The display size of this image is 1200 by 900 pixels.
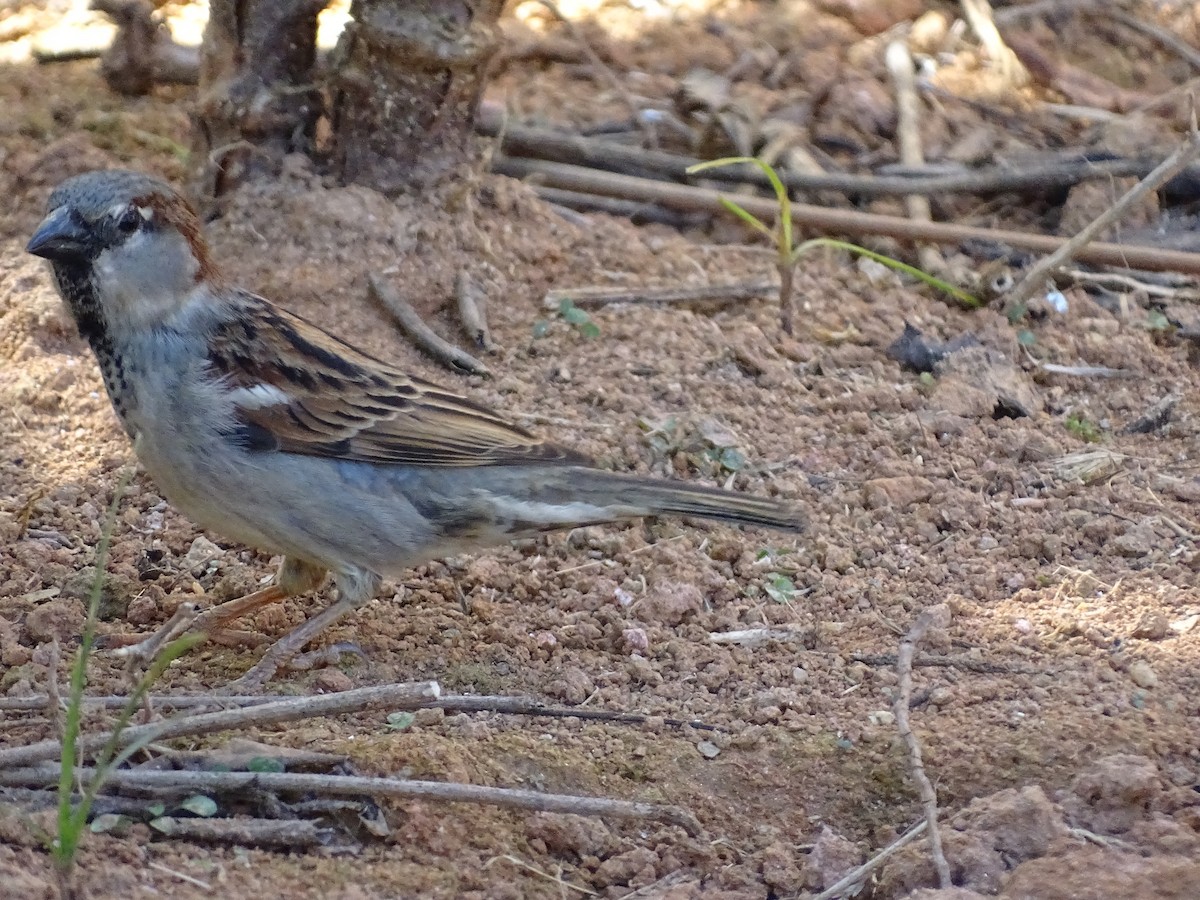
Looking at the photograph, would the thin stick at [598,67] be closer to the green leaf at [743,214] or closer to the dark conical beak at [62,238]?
the green leaf at [743,214]

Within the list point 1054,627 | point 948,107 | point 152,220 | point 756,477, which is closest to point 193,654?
point 152,220

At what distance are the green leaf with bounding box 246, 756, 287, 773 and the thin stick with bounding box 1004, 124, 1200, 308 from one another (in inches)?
151

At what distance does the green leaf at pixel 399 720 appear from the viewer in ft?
12.8

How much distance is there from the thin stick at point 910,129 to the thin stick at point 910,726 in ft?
8.28

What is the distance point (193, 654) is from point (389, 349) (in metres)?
1.53

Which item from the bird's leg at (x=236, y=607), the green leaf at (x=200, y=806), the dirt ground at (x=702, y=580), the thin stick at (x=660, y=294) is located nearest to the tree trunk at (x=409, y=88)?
the dirt ground at (x=702, y=580)

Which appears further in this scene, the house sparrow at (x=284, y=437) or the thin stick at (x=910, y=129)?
the thin stick at (x=910, y=129)

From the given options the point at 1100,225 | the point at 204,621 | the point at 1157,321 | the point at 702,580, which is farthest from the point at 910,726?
the point at 1157,321

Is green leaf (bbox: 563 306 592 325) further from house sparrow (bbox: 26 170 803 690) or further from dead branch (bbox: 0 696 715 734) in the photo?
dead branch (bbox: 0 696 715 734)

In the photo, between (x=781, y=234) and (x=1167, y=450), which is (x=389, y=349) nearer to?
(x=781, y=234)

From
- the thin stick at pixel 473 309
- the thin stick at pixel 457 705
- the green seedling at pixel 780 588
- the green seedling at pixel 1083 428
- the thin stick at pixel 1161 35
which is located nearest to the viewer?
the thin stick at pixel 457 705

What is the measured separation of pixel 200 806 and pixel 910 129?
208 inches

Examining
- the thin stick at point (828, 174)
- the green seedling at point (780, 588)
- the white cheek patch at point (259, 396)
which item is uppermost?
the white cheek patch at point (259, 396)

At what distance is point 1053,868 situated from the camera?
3.17m
